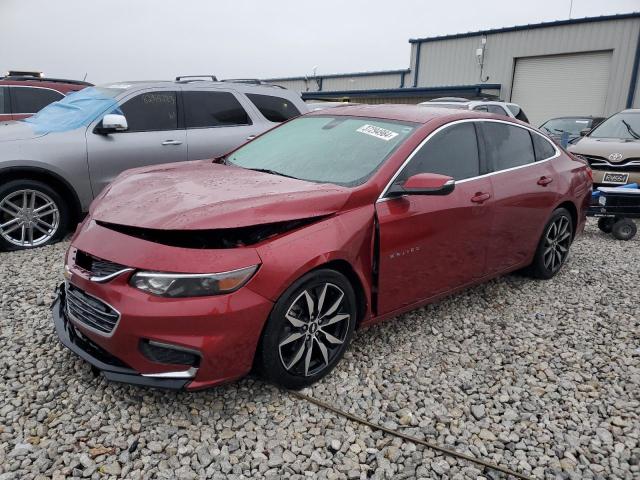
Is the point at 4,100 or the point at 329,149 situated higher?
the point at 4,100

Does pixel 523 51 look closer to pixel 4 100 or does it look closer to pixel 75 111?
pixel 4 100

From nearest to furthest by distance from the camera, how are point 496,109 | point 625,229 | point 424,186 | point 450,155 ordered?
point 424,186, point 450,155, point 625,229, point 496,109

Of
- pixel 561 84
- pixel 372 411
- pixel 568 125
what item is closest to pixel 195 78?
pixel 372 411

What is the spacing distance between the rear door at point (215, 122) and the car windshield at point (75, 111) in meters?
0.86

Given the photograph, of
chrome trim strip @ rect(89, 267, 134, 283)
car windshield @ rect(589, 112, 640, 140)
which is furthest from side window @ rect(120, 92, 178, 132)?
car windshield @ rect(589, 112, 640, 140)

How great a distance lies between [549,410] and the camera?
2891mm

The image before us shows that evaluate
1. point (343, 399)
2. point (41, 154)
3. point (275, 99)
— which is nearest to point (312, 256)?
point (343, 399)

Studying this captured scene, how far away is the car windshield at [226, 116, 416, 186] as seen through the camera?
10.6ft

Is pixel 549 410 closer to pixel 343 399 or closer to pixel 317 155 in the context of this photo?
pixel 343 399

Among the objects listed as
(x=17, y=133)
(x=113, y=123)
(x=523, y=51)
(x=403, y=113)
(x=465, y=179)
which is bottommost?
(x=465, y=179)

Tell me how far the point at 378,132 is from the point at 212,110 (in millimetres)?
3392

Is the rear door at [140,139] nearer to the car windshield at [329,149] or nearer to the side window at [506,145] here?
the car windshield at [329,149]

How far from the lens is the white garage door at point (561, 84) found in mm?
19328

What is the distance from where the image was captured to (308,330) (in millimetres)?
2832
